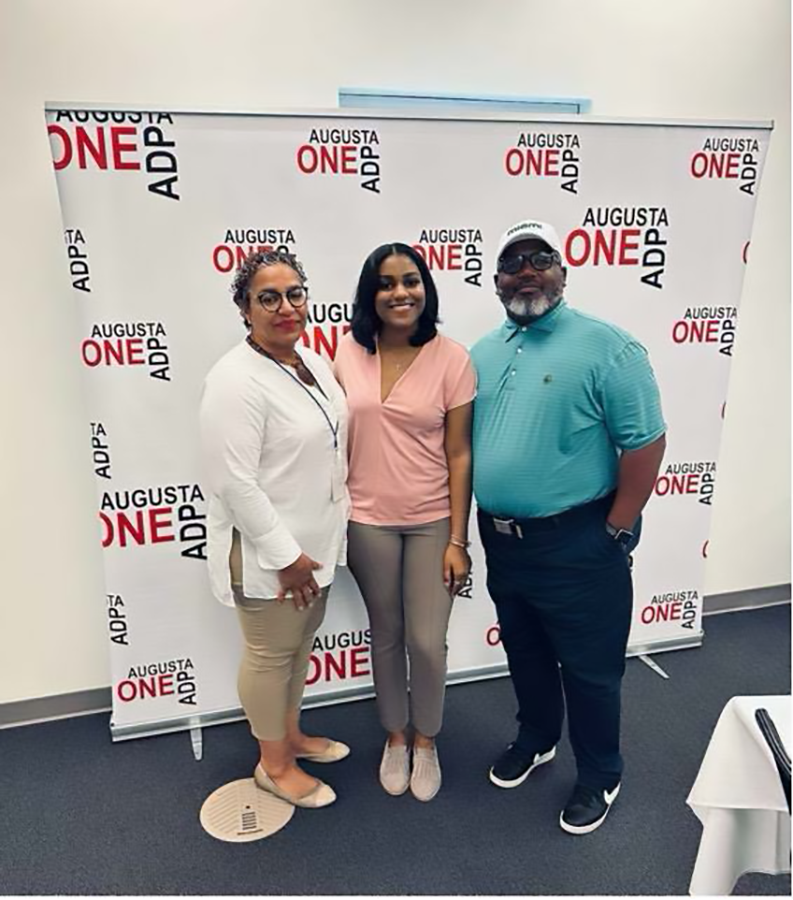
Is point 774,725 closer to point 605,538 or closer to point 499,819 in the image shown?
point 605,538

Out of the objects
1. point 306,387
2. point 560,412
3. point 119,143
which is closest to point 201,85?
point 119,143

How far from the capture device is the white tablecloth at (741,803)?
131cm

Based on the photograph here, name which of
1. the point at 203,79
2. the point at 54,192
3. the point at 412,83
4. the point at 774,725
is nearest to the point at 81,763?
the point at 54,192

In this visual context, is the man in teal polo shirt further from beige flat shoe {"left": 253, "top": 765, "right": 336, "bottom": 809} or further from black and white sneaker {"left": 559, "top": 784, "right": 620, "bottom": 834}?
beige flat shoe {"left": 253, "top": 765, "right": 336, "bottom": 809}

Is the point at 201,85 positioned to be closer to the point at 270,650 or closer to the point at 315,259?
the point at 315,259

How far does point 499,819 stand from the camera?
2.00m

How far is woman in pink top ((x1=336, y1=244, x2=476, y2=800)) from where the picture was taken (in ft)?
5.91

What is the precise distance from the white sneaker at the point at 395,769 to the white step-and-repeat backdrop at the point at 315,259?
0.44 meters

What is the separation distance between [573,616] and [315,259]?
1272mm

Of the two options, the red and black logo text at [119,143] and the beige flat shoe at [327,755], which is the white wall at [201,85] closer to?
the red and black logo text at [119,143]

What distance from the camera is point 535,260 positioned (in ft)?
5.54

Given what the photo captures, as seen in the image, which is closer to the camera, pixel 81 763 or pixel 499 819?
pixel 499 819

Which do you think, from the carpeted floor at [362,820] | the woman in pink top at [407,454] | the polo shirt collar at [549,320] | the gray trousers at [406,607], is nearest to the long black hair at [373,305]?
the woman in pink top at [407,454]

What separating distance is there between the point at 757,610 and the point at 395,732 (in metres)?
1.91
